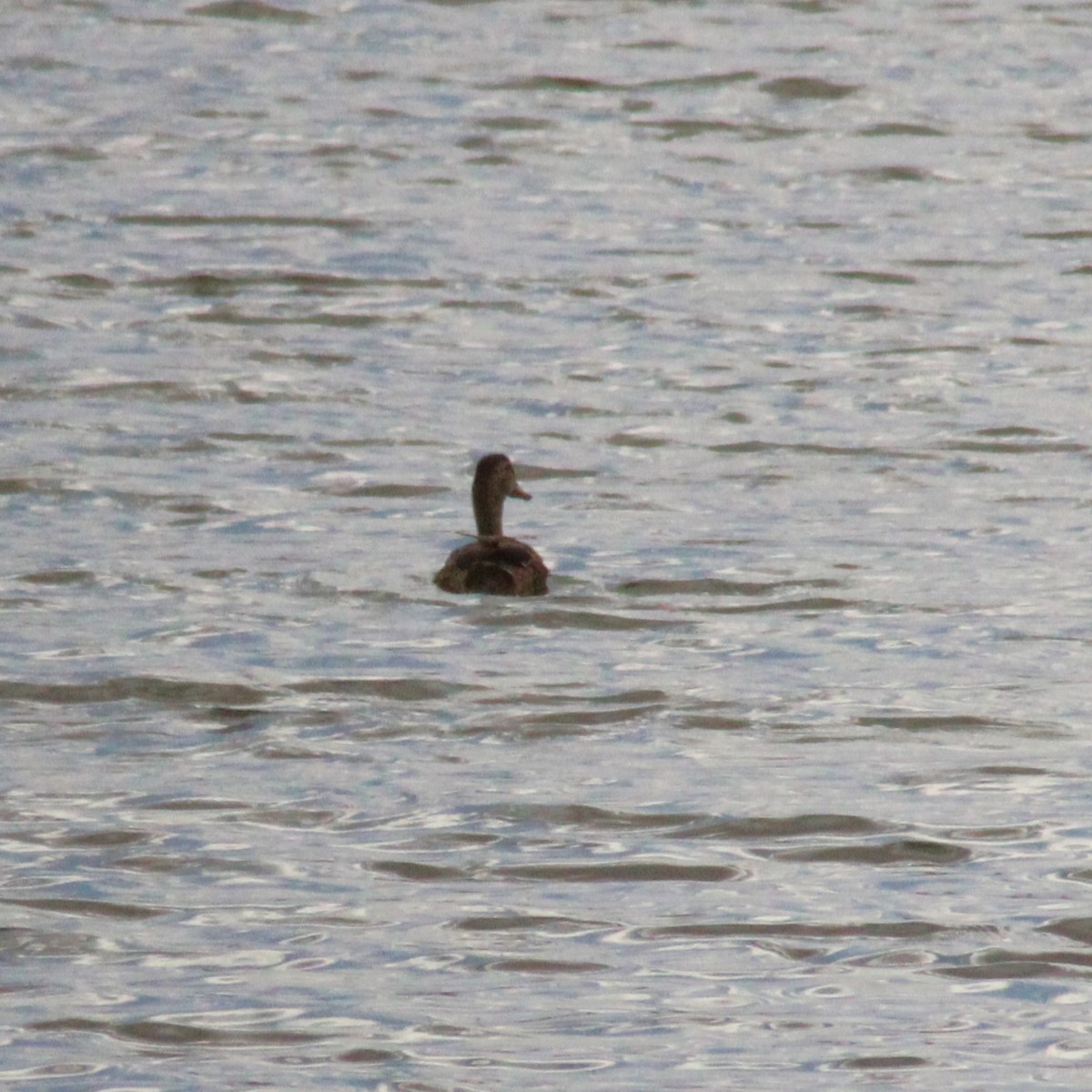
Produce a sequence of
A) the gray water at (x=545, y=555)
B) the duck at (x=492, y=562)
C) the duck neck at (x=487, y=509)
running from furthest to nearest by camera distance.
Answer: the duck neck at (x=487, y=509), the duck at (x=492, y=562), the gray water at (x=545, y=555)

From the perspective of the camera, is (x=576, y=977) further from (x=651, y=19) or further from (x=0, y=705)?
(x=651, y=19)

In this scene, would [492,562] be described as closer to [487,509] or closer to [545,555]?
[487,509]

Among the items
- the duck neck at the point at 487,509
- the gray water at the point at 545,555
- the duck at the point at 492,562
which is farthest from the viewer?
the duck neck at the point at 487,509

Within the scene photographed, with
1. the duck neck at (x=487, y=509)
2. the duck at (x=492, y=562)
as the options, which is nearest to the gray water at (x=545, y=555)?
the duck at (x=492, y=562)

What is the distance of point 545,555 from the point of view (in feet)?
36.5

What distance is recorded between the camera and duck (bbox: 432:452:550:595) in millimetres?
10336

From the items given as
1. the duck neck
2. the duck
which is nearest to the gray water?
the duck

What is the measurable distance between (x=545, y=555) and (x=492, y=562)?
0.80 meters

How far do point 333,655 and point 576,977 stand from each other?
3019 mm

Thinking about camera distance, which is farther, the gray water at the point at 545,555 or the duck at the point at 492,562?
the duck at the point at 492,562

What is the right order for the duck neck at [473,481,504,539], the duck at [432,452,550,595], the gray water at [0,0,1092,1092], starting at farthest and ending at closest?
1. the duck neck at [473,481,504,539]
2. the duck at [432,452,550,595]
3. the gray water at [0,0,1092,1092]

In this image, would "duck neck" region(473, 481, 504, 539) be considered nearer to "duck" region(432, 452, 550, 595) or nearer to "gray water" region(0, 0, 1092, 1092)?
"duck" region(432, 452, 550, 595)

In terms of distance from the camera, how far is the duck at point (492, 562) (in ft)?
33.9

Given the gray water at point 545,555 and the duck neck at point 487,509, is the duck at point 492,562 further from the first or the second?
the gray water at point 545,555
